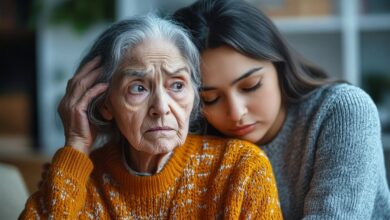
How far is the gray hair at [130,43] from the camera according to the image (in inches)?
52.2

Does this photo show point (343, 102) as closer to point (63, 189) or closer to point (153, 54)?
point (153, 54)

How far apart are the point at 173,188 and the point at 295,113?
1.53 ft

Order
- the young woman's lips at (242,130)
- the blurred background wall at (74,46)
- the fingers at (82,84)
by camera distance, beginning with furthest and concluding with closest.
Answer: the blurred background wall at (74,46), the young woman's lips at (242,130), the fingers at (82,84)

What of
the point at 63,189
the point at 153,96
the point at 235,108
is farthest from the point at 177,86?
the point at 63,189

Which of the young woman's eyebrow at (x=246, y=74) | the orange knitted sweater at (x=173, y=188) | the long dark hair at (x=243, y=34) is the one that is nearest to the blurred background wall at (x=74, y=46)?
the long dark hair at (x=243, y=34)

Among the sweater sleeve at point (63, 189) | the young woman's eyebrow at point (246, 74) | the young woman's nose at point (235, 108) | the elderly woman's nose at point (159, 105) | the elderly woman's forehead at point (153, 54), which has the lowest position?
the sweater sleeve at point (63, 189)

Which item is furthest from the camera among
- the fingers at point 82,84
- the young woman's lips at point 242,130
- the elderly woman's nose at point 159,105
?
the young woman's lips at point 242,130

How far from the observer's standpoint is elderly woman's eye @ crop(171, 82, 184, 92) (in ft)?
4.36

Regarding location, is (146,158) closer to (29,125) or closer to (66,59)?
(66,59)

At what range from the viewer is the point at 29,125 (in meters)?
4.49

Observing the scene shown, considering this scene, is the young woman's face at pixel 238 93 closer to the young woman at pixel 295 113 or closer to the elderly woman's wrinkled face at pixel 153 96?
the young woman at pixel 295 113

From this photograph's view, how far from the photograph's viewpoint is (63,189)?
1346mm

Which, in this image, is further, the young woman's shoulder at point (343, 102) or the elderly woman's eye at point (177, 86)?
the young woman's shoulder at point (343, 102)

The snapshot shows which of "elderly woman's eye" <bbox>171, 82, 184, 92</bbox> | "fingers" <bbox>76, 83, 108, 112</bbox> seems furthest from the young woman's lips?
"fingers" <bbox>76, 83, 108, 112</bbox>
